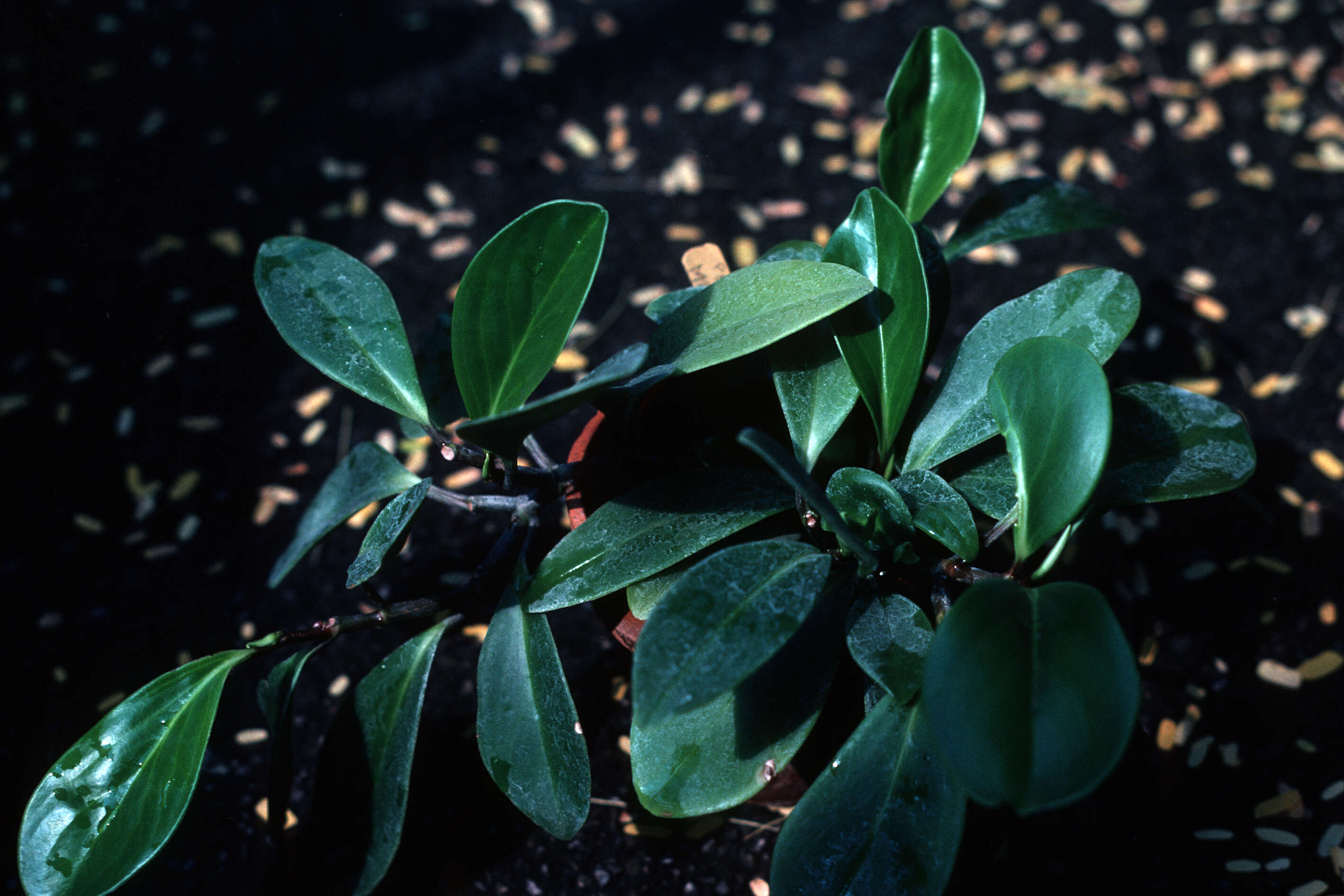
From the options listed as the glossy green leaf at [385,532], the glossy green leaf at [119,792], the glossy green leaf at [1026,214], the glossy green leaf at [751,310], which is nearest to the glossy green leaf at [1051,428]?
the glossy green leaf at [751,310]

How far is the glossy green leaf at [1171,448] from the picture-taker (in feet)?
2.08

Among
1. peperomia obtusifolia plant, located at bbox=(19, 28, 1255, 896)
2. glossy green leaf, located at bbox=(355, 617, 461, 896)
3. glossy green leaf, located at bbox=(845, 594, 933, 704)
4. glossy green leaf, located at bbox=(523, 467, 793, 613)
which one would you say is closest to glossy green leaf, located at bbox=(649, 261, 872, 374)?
peperomia obtusifolia plant, located at bbox=(19, 28, 1255, 896)

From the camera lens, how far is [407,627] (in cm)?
115

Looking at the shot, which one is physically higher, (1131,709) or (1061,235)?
(1131,709)

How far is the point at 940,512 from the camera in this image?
657 millimetres

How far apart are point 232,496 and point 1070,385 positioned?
116 cm

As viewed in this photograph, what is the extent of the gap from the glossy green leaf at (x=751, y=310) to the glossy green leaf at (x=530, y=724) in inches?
6.6

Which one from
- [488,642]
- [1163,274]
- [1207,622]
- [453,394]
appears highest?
[453,394]

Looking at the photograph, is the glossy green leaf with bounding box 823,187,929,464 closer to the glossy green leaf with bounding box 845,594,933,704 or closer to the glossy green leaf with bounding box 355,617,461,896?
the glossy green leaf with bounding box 845,594,933,704

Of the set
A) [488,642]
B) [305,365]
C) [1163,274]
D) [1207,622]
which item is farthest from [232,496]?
[1163,274]

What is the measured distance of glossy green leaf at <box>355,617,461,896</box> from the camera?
70 centimetres

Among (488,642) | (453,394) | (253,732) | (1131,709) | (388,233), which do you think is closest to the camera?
(1131,709)

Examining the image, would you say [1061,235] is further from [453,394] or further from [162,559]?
[162,559]

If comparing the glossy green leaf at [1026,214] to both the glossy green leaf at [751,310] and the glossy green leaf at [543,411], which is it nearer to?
the glossy green leaf at [751,310]
